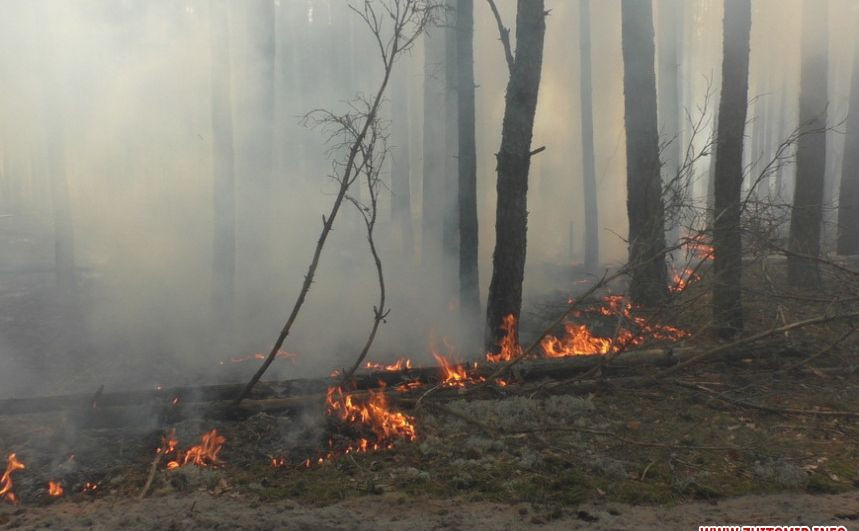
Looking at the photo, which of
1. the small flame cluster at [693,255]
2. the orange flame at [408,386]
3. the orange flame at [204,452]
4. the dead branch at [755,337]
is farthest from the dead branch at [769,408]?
the orange flame at [204,452]

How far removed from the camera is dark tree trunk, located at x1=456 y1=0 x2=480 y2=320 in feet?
32.5

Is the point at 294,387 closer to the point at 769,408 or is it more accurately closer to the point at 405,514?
the point at 405,514

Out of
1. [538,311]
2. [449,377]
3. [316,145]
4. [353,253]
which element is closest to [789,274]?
[538,311]

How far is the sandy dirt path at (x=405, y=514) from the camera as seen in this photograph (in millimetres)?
3730

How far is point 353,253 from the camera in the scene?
1820cm

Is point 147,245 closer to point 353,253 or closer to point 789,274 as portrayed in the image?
point 353,253

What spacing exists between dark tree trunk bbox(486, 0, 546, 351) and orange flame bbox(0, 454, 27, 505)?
4640 millimetres

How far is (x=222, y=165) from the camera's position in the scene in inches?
413

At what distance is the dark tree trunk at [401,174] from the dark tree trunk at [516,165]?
251 inches

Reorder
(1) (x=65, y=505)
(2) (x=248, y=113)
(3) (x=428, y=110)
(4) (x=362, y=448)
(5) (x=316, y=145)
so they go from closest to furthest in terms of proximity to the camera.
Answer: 1. (1) (x=65, y=505)
2. (4) (x=362, y=448)
3. (3) (x=428, y=110)
4. (2) (x=248, y=113)
5. (5) (x=316, y=145)

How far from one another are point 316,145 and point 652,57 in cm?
2086

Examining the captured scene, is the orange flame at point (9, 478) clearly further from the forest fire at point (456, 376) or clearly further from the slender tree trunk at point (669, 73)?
the slender tree trunk at point (669, 73)

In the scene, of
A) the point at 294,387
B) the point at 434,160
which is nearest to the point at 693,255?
the point at 294,387

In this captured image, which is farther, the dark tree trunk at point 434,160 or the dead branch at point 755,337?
the dark tree trunk at point 434,160
